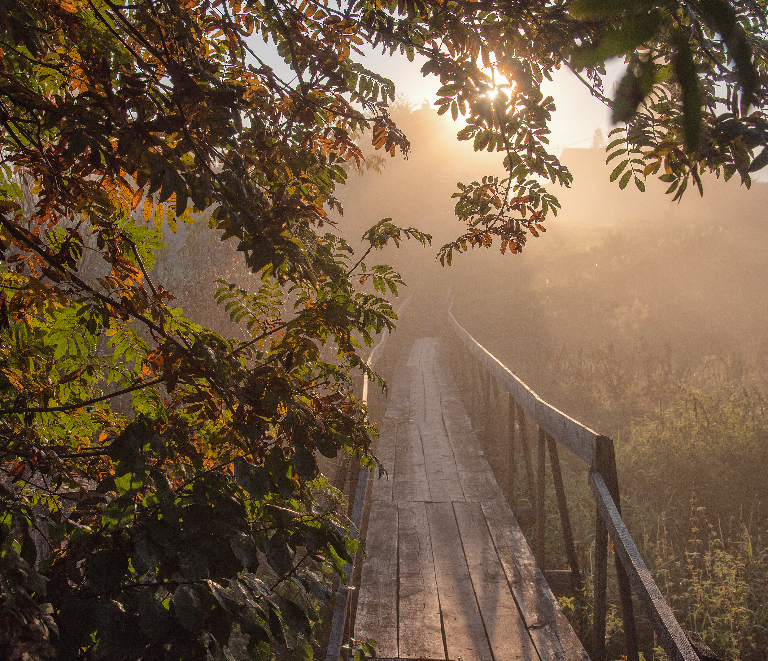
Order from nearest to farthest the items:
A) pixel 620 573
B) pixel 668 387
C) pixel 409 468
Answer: pixel 620 573 → pixel 409 468 → pixel 668 387

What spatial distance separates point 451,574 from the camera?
3.79 meters

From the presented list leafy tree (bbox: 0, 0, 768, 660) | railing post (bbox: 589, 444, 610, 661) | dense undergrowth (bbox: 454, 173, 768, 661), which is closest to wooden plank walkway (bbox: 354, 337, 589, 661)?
railing post (bbox: 589, 444, 610, 661)

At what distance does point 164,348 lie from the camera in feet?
4.96

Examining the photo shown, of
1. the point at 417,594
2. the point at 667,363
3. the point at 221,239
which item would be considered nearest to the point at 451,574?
the point at 417,594

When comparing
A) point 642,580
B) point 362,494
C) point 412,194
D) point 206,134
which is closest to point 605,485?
point 642,580

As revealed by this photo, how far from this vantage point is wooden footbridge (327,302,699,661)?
8.52ft

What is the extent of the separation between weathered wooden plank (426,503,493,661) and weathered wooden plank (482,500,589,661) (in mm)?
314

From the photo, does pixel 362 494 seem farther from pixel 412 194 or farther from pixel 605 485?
pixel 412 194

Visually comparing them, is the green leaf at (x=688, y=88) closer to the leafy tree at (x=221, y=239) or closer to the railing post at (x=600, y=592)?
the leafy tree at (x=221, y=239)

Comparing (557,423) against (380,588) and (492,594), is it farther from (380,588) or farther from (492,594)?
(380,588)

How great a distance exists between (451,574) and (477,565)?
0.24 metres

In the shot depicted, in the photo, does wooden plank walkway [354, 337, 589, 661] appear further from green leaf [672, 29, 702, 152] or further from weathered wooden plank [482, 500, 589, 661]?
green leaf [672, 29, 702, 152]

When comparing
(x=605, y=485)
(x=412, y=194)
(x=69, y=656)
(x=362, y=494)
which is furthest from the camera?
(x=412, y=194)

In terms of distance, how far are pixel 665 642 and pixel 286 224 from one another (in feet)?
6.61
